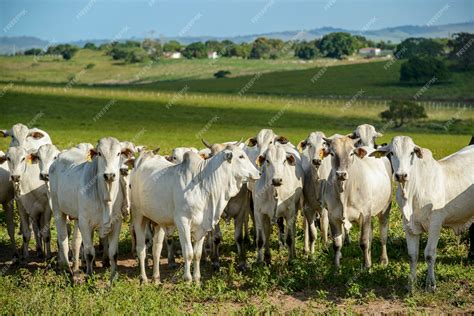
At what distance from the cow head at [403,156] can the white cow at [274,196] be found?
98.7 inches

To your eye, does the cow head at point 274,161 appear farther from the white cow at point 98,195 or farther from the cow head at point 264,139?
the white cow at point 98,195

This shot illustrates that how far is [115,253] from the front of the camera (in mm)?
13688

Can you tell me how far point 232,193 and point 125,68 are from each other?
12034 cm

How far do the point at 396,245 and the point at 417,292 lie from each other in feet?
13.9

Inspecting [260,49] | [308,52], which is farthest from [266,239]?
[260,49]

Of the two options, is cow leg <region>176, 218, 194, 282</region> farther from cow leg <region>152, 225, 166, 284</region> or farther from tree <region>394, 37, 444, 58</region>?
A: tree <region>394, 37, 444, 58</region>

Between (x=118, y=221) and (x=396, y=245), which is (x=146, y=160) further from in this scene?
(x=396, y=245)

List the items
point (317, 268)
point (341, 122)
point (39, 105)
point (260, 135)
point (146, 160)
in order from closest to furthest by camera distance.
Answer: point (317, 268)
point (146, 160)
point (260, 135)
point (341, 122)
point (39, 105)

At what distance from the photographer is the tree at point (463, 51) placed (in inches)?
4009

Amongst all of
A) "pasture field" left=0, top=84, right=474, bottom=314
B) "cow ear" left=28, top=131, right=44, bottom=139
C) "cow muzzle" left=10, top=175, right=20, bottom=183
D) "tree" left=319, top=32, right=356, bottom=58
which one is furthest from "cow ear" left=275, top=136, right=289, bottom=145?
"tree" left=319, top=32, right=356, bottom=58

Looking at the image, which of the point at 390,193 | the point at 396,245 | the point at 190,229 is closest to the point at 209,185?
the point at 190,229

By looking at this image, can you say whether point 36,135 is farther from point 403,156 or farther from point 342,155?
point 403,156

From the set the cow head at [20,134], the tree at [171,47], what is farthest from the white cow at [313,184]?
the tree at [171,47]

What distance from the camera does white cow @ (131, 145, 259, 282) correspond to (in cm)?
1359
